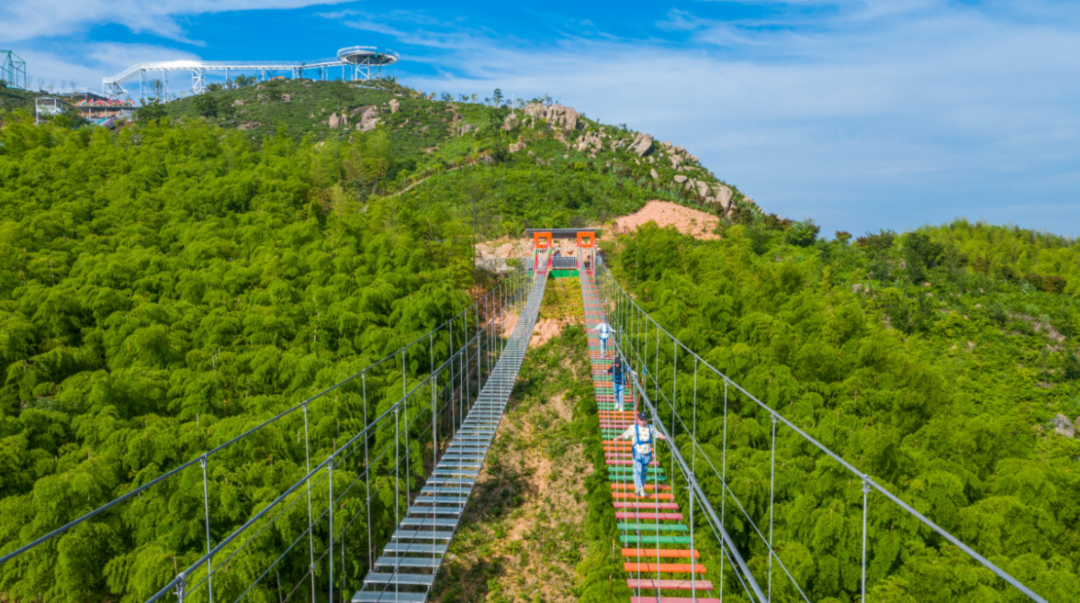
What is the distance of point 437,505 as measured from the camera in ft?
25.9

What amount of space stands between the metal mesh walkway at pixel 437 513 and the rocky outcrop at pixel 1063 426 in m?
15.3

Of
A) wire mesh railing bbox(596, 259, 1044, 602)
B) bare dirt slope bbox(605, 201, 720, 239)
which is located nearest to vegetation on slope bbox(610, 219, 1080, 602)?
wire mesh railing bbox(596, 259, 1044, 602)

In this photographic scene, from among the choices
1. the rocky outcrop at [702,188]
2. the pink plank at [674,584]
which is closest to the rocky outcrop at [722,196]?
the rocky outcrop at [702,188]

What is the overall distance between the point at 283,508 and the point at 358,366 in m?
3.83

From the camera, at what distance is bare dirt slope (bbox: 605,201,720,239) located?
28.0 metres

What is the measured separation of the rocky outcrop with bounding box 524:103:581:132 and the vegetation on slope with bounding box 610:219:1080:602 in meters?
25.1

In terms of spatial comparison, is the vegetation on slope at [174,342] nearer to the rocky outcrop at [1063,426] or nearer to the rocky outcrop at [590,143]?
the rocky outcrop at [1063,426]

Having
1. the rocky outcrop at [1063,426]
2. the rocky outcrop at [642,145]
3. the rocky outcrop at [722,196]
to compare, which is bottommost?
the rocky outcrop at [1063,426]

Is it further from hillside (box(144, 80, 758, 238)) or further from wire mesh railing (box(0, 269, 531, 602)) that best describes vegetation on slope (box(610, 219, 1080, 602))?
hillside (box(144, 80, 758, 238))

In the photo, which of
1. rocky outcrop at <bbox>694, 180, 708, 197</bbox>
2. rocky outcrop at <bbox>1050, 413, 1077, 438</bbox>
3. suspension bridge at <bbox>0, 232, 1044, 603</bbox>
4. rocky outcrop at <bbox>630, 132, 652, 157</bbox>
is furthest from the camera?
rocky outcrop at <bbox>630, 132, 652, 157</bbox>

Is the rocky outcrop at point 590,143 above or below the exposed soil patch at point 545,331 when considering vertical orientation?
above

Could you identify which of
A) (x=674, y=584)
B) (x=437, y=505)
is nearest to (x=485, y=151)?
(x=437, y=505)

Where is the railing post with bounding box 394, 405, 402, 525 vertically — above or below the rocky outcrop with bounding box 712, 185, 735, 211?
below

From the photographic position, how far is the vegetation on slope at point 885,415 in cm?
831
